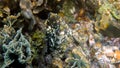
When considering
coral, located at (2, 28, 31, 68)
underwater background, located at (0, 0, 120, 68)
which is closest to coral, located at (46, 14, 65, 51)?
underwater background, located at (0, 0, 120, 68)

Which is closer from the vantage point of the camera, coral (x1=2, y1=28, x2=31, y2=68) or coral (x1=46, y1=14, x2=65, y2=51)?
coral (x1=2, y1=28, x2=31, y2=68)

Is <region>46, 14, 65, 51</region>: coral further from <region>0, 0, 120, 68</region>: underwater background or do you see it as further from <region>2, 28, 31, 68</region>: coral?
<region>2, 28, 31, 68</region>: coral

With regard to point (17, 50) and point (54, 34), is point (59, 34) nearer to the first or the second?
point (54, 34)

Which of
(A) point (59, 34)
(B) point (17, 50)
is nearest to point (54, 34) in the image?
(A) point (59, 34)

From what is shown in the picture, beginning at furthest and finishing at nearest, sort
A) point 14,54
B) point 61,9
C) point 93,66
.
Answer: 1. point 61,9
2. point 93,66
3. point 14,54

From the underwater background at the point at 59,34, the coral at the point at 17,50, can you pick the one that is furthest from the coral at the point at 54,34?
the coral at the point at 17,50

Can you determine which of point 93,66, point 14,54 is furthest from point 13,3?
point 93,66

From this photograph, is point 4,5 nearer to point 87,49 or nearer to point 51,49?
point 51,49

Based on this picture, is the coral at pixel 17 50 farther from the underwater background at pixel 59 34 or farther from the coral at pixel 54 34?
the coral at pixel 54 34
